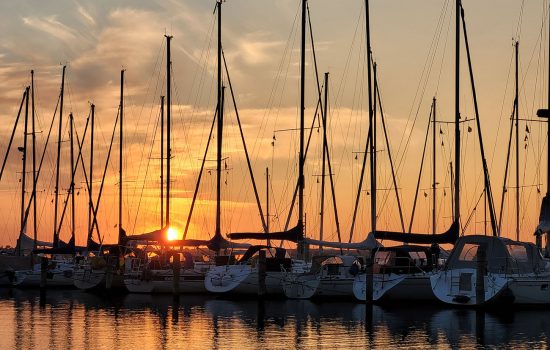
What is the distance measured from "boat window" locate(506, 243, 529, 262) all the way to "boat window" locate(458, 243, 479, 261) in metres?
1.56

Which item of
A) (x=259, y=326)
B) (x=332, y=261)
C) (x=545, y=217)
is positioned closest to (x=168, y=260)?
(x=332, y=261)

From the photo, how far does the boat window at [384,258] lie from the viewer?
168 feet

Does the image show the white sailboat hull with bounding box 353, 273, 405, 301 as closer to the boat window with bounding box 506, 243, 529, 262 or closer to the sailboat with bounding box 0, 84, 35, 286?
the boat window with bounding box 506, 243, 529, 262

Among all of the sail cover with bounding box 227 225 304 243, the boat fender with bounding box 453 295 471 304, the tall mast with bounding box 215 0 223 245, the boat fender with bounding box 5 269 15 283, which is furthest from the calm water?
the boat fender with bounding box 5 269 15 283

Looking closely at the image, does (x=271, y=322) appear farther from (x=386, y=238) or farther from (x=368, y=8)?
(x=368, y=8)

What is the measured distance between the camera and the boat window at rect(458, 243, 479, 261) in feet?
155

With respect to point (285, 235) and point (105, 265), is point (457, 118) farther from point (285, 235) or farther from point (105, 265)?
point (105, 265)

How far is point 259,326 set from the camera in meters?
39.9

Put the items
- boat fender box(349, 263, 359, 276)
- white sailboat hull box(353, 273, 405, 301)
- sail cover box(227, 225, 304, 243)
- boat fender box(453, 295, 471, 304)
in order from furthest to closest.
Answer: sail cover box(227, 225, 304, 243) < boat fender box(349, 263, 359, 276) < white sailboat hull box(353, 273, 405, 301) < boat fender box(453, 295, 471, 304)

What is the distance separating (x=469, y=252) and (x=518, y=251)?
7.49ft

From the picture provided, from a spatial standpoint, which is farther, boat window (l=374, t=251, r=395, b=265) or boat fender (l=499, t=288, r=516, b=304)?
boat window (l=374, t=251, r=395, b=265)

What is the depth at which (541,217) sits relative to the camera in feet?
163

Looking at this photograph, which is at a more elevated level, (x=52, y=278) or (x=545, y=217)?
(x=545, y=217)

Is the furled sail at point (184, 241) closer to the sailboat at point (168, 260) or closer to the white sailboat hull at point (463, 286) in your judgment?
the sailboat at point (168, 260)
